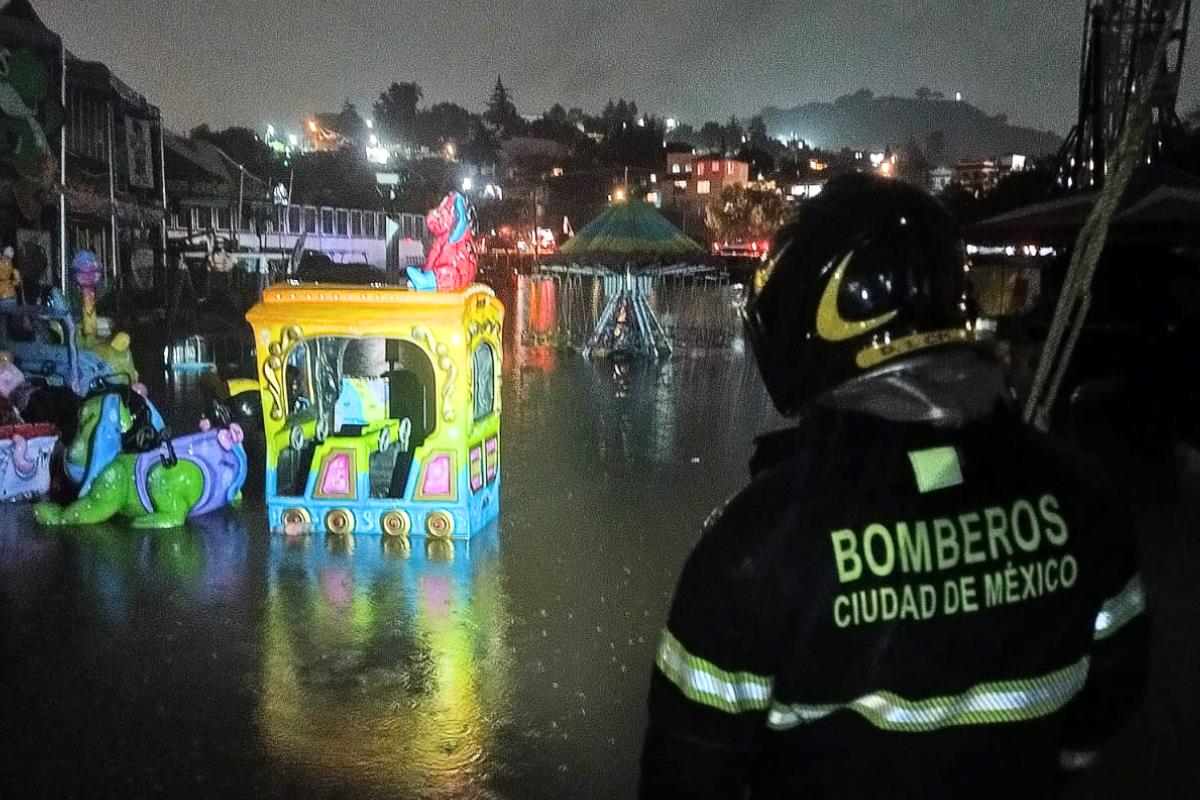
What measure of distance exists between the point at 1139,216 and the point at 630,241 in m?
8.71

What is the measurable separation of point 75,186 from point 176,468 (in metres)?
14.5

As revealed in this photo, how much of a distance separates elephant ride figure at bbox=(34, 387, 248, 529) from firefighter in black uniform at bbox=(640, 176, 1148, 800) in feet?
21.8

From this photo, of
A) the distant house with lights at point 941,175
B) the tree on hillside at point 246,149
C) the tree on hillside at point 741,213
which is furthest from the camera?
the distant house with lights at point 941,175

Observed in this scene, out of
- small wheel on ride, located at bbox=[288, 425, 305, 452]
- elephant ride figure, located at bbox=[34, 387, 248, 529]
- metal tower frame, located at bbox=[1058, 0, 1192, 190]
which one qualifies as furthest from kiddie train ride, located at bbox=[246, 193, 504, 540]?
metal tower frame, located at bbox=[1058, 0, 1192, 190]

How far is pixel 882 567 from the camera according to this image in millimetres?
1718

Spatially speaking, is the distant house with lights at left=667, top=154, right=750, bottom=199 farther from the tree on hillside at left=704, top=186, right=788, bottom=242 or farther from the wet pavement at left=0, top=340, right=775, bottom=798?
the wet pavement at left=0, top=340, right=775, bottom=798

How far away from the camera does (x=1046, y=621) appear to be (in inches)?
73.1

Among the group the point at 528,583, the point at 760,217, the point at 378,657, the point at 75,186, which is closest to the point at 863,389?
the point at 378,657

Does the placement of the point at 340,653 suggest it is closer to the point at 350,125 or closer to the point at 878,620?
the point at 878,620

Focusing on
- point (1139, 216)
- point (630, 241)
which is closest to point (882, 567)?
point (1139, 216)

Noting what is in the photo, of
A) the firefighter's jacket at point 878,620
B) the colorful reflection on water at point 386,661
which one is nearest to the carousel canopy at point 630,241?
the colorful reflection on water at point 386,661

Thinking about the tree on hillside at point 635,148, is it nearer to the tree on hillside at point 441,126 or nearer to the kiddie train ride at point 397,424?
the tree on hillside at point 441,126

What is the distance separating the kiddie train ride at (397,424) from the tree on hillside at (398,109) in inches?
3927

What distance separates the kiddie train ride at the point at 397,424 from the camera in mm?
7172
